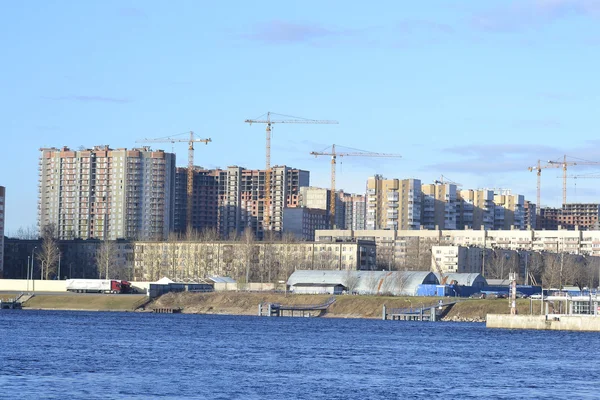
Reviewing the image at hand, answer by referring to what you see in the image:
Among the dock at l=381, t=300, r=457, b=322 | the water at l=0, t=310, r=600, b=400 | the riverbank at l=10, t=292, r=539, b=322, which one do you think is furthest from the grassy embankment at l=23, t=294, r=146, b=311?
the water at l=0, t=310, r=600, b=400

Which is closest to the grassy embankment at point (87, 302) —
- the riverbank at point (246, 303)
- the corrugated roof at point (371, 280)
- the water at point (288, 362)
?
the riverbank at point (246, 303)

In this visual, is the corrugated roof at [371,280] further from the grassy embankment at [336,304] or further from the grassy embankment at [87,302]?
the grassy embankment at [87,302]

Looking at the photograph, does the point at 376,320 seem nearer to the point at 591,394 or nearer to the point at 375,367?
the point at 375,367

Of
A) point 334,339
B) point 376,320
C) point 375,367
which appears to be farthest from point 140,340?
point 376,320

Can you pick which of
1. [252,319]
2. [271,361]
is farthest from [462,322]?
[271,361]

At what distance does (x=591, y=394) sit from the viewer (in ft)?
198

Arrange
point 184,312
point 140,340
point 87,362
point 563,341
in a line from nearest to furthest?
point 87,362 < point 140,340 < point 563,341 < point 184,312

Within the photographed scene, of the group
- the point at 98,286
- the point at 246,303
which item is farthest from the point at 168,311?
the point at 98,286

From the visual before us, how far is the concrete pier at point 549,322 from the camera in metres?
116

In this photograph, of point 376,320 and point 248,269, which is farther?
point 248,269

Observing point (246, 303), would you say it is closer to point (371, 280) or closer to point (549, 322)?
point (371, 280)

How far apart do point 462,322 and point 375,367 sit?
70.3 meters

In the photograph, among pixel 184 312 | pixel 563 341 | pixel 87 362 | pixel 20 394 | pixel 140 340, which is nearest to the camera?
pixel 20 394

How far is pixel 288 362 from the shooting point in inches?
2992
